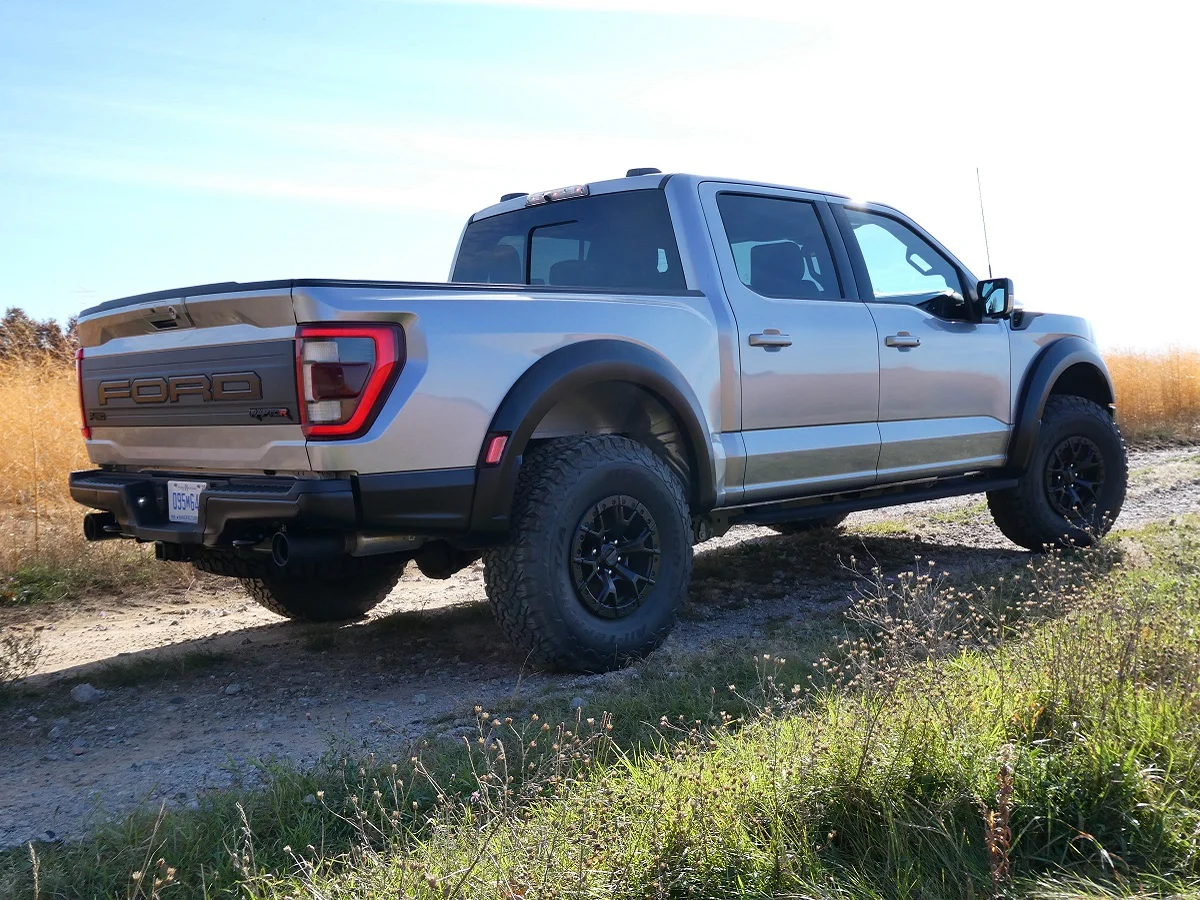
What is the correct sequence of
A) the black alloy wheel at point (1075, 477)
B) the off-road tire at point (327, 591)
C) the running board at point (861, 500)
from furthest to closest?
1. the black alloy wheel at point (1075, 477)
2. the running board at point (861, 500)
3. the off-road tire at point (327, 591)

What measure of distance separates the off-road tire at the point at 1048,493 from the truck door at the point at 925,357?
1.06 ft

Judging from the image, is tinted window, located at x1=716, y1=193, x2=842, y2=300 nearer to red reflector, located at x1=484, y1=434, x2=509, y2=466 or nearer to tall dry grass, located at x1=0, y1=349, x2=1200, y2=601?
red reflector, located at x1=484, y1=434, x2=509, y2=466

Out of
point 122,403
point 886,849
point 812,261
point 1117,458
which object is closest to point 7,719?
point 122,403

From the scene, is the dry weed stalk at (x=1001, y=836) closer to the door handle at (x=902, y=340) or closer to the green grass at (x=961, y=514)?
the door handle at (x=902, y=340)

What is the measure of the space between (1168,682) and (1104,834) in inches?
28.2

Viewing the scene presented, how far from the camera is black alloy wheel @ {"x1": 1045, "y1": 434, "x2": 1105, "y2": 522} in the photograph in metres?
6.28

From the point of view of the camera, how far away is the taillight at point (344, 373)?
3.38 metres

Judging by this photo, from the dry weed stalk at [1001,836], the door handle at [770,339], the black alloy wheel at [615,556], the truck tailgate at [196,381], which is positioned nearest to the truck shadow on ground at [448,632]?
the black alloy wheel at [615,556]

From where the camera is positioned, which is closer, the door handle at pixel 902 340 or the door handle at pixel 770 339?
the door handle at pixel 770 339

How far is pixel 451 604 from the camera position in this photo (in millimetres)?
5680

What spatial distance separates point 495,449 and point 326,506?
62cm

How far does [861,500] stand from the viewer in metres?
5.38

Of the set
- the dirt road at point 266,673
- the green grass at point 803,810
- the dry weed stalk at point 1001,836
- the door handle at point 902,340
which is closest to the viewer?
the dry weed stalk at point 1001,836

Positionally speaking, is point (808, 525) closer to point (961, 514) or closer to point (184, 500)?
point (961, 514)
